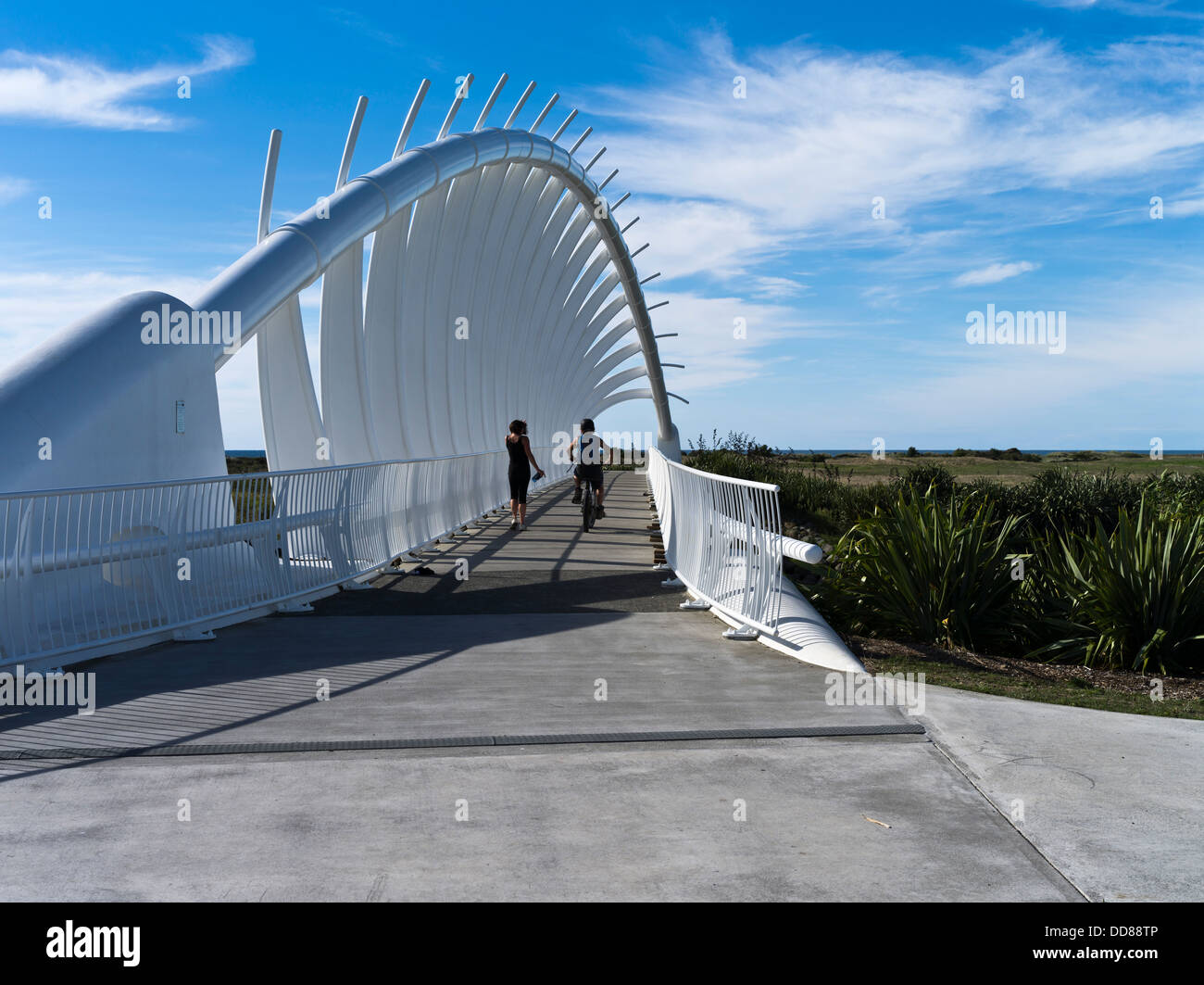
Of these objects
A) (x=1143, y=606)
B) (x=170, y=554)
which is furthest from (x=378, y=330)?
(x=1143, y=606)

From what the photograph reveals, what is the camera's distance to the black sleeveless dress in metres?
17.2

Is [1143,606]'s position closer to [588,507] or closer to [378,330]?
[588,507]

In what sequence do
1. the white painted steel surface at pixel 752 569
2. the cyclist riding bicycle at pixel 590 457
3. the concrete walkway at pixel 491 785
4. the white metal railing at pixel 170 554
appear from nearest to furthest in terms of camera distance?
the concrete walkway at pixel 491 785 → the white metal railing at pixel 170 554 → the white painted steel surface at pixel 752 569 → the cyclist riding bicycle at pixel 590 457

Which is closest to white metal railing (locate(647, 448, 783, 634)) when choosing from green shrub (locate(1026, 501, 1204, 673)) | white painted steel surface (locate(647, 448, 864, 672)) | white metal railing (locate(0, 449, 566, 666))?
white painted steel surface (locate(647, 448, 864, 672))

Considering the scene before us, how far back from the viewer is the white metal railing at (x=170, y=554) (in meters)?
7.14

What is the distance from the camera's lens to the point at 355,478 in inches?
468

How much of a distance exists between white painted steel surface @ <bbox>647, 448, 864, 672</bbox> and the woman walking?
253 inches

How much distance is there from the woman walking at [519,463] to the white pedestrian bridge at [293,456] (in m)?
1.03

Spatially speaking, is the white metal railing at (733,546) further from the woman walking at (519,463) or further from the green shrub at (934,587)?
the woman walking at (519,463)

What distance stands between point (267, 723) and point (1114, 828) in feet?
14.1

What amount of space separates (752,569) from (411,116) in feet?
48.2

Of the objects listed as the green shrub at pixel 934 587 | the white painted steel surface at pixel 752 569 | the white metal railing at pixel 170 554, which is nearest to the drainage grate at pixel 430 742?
the white painted steel surface at pixel 752 569

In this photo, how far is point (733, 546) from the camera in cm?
927
